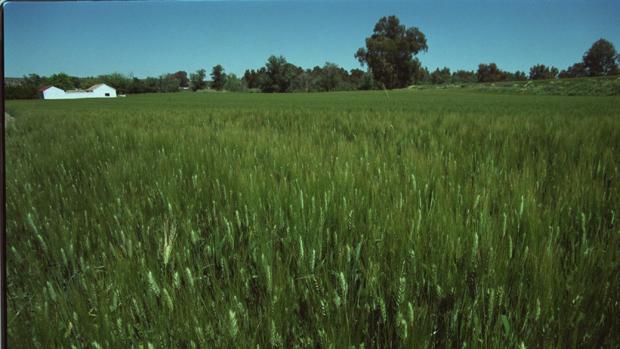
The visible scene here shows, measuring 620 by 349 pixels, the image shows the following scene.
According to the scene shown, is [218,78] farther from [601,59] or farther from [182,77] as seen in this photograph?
[601,59]

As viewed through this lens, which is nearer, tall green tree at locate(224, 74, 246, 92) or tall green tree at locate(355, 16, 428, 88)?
tall green tree at locate(355, 16, 428, 88)

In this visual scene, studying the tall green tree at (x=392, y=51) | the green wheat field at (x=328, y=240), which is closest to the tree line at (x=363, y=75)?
the tall green tree at (x=392, y=51)

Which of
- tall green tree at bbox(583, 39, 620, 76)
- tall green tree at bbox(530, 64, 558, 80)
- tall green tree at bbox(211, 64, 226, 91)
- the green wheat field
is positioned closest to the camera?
the green wheat field

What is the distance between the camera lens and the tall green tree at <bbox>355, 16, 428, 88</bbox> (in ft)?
4.69

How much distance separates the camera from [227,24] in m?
1.43

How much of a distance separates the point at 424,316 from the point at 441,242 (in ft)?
0.78

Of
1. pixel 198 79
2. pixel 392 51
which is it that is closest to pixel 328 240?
pixel 392 51

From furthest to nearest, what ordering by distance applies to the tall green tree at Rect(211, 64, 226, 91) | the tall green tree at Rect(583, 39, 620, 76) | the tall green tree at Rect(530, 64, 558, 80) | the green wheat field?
the tall green tree at Rect(211, 64, 226, 91) → the tall green tree at Rect(530, 64, 558, 80) → the tall green tree at Rect(583, 39, 620, 76) → the green wheat field

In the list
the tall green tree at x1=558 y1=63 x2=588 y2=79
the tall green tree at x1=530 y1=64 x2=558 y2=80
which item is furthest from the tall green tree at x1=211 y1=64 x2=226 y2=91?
the tall green tree at x1=558 y1=63 x2=588 y2=79

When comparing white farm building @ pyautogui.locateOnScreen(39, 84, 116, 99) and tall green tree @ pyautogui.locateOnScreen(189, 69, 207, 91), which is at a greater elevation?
tall green tree @ pyautogui.locateOnScreen(189, 69, 207, 91)

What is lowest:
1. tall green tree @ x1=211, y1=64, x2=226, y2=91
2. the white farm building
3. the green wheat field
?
the green wheat field

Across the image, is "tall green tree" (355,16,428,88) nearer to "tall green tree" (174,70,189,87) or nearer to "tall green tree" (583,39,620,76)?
"tall green tree" (583,39,620,76)

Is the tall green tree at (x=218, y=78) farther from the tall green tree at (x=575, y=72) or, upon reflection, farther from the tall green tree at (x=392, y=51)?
the tall green tree at (x=575, y=72)

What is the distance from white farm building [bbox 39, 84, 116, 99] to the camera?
5.54 ft
